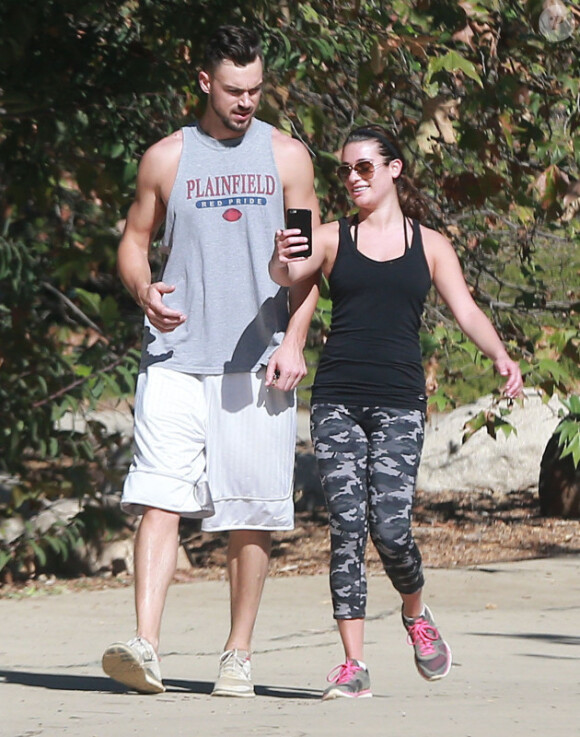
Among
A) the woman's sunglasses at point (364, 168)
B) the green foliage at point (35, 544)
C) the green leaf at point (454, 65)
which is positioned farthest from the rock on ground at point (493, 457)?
the woman's sunglasses at point (364, 168)

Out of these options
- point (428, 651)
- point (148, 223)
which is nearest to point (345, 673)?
point (428, 651)

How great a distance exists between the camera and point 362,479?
180 inches

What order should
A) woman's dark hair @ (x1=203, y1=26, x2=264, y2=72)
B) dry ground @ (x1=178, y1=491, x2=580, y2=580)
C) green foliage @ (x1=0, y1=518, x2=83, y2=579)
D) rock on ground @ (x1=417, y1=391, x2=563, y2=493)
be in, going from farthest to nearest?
rock on ground @ (x1=417, y1=391, x2=563, y2=493) < dry ground @ (x1=178, y1=491, x2=580, y2=580) < green foliage @ (x1=0, y1=518, x2=83, y2=579) < woman's dark hair @ (x1=203, y1=26, x2=264, y2=72)

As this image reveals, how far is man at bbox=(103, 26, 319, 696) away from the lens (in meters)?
4.50

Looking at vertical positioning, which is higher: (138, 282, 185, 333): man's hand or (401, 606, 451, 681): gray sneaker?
(138, 282, 185, 333): man's hand

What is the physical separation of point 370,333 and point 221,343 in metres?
0.46

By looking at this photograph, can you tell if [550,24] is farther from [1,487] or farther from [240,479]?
[1,487]

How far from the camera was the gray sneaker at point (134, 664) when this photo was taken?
429 centimetres

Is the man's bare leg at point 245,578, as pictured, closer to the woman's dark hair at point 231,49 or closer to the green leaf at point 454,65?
the woman's dark hair at point 231,49

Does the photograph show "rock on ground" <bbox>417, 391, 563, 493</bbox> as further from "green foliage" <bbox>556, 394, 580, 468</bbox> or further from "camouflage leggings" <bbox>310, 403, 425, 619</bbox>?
"camouflage leggings" <bbox>310, 403, 425, 619</bbox>

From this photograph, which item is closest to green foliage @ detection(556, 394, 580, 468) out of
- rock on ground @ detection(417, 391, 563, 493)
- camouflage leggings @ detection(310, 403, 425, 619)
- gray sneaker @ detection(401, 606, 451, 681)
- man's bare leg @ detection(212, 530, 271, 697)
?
gray sneaker @ detection(401, 606, 451, 681)

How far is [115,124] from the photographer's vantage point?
7547 mm

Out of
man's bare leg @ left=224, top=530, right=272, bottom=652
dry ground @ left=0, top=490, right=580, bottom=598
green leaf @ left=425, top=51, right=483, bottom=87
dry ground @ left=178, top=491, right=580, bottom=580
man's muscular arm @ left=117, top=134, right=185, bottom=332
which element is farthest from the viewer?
dry ground @ left=178, top=491, right=580, bottom=580

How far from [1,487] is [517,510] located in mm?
4238
